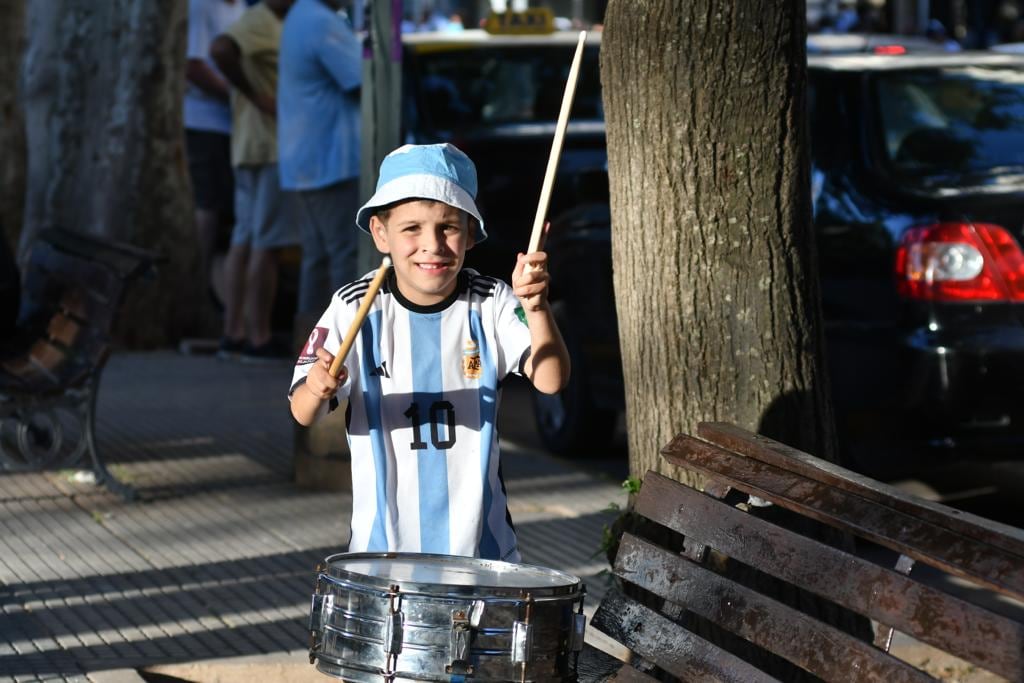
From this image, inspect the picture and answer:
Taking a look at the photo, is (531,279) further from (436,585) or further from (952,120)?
(952,120)

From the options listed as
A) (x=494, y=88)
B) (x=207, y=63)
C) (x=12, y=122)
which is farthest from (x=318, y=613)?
(x=12, y=122)

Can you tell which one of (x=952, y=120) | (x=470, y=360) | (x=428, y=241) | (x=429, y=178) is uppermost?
(x=952, y=120)

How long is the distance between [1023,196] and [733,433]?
9.03ft

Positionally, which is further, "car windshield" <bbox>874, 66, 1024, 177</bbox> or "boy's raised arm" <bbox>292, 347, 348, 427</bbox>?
"car windshield" <bbox>874, 66, 1024, 177</bbox>

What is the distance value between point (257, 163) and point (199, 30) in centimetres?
160

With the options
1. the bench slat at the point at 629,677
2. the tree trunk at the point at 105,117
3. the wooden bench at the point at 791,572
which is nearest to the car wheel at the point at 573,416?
the wooden bench at the point at 791,572

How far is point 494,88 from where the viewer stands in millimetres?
9375

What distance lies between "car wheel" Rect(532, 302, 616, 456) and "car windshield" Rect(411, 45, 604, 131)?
72.1 inches

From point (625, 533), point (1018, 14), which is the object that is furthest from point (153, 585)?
point (1018, 14)

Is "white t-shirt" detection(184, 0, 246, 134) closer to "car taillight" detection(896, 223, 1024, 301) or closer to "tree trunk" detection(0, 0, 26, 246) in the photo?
"tree trunk" detection(0, 0, 26, 246)

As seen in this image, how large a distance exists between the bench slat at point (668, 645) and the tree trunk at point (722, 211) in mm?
602

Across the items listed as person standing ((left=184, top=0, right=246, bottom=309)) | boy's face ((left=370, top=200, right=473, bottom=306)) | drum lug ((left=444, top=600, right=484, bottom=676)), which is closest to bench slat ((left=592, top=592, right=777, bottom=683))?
drum lug ((left=444, top=600, right=484, bottom=676))

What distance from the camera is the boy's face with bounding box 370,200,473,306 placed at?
3350mm

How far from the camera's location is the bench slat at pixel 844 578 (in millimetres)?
2682
